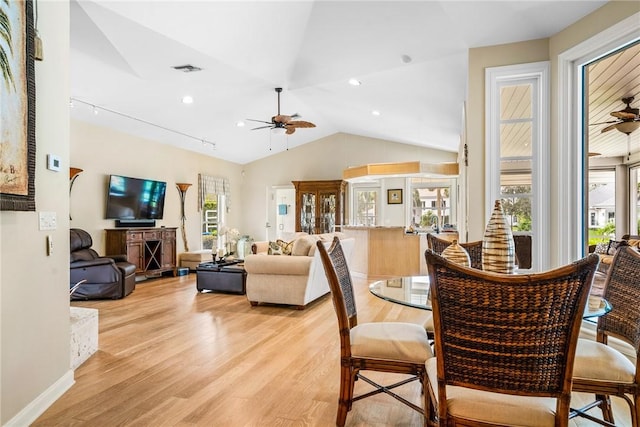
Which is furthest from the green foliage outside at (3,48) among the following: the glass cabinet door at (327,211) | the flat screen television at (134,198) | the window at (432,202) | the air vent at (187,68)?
the window at (432,202)

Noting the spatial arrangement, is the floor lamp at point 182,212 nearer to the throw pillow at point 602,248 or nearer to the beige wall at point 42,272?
the beige wall at point 42,272

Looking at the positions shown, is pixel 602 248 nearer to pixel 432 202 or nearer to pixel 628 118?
pixel 628 118

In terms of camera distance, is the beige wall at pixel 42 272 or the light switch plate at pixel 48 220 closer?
the beige wall at pixel 42 272

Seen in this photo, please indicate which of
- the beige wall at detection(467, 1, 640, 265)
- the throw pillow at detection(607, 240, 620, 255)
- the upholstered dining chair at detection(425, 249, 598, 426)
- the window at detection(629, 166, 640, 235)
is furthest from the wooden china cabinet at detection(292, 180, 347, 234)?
the upholstered dining chair at detection(425, 249, 598, 426)

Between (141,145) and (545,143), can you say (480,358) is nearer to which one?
(545,143)

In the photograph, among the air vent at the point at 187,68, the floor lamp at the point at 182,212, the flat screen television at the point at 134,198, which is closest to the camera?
the air vent at the point at 187,68

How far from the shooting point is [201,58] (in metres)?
4.69

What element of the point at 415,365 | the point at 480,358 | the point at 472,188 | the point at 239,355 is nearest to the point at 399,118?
the point at 472,188

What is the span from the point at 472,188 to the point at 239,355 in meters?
2.56

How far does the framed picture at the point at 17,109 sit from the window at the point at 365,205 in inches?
323

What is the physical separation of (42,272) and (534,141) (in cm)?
382

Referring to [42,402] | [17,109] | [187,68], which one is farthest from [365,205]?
[17,109]

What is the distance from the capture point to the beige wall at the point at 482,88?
308 centimetres

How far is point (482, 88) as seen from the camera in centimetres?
356
